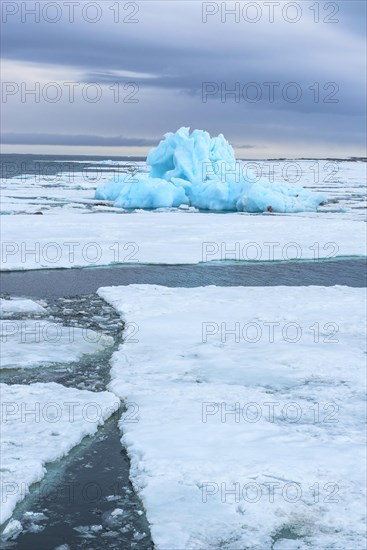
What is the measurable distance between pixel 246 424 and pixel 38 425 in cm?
183

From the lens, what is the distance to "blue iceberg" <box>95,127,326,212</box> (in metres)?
29.4

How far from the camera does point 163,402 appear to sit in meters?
6.19

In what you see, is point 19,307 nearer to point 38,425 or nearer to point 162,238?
point 38,425

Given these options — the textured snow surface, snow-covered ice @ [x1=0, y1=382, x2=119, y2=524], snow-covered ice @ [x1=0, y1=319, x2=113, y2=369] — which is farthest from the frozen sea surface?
snow-covered ice @ [x1=0, y1=382, x2=119, y2=524]

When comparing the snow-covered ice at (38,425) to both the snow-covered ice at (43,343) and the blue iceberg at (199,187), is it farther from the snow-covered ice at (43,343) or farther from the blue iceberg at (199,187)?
the blue iceberg at (199,187)

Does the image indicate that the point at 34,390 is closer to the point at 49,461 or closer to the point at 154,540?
the point at 49,461

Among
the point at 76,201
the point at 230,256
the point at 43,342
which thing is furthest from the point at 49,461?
the point at 76,201

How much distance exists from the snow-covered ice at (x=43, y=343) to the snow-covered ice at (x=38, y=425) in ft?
2.83

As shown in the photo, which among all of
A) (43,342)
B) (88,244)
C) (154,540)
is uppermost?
(88,244)

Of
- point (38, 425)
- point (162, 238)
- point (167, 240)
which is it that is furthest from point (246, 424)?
point (162, 238)

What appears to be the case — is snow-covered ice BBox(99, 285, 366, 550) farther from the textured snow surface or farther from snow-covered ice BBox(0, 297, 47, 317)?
the textured snow surface

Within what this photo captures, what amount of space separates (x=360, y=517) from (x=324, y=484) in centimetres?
45

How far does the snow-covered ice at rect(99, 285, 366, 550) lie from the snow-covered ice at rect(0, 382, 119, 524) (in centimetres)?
37

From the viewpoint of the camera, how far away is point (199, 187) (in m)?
31.3
